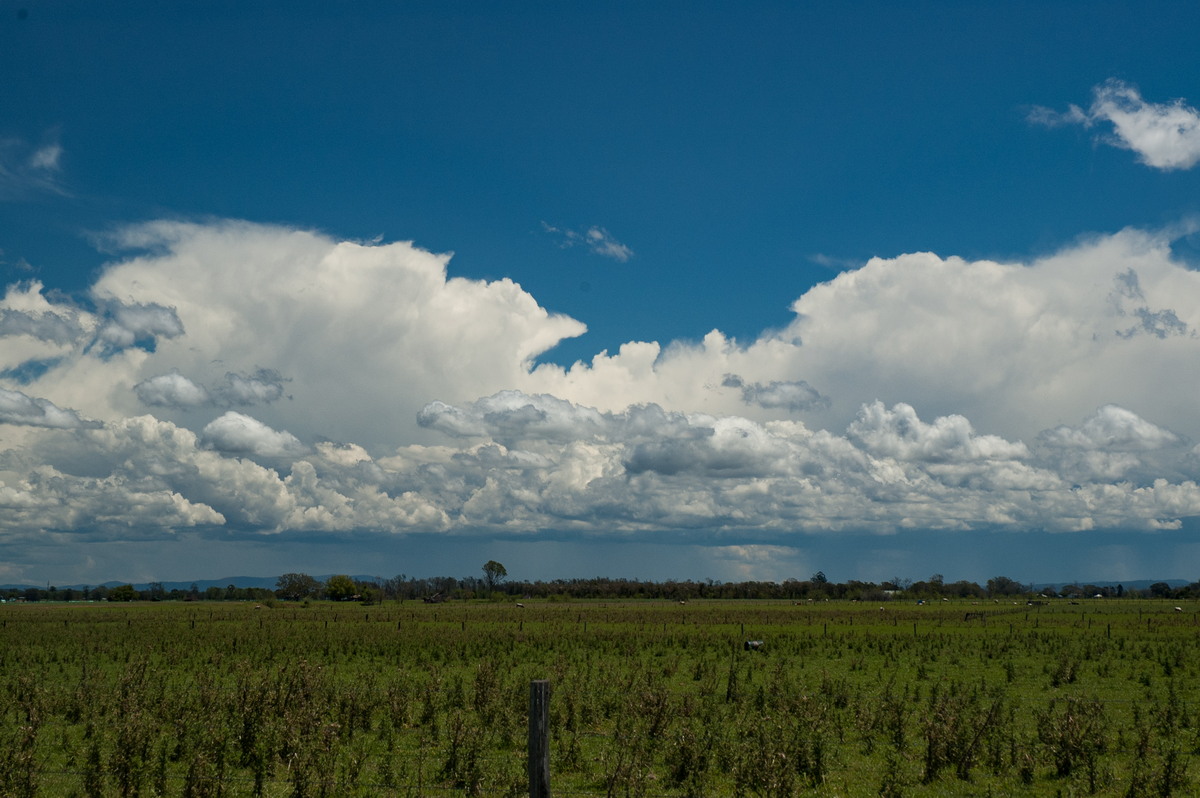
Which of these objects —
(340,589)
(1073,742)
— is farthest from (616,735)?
(340,589)

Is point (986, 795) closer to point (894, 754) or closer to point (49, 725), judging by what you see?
point (894, 754)

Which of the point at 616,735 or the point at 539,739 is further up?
the point at 539,739

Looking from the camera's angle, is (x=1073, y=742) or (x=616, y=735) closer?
(x=1073, y=742)

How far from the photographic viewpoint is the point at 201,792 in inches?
551

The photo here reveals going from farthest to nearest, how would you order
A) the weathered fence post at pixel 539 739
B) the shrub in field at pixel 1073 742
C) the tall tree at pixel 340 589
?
the tall tree at pixel 340 589, the shrub in field at pixel 1073 742, the weathered fence post at pixel 539 739

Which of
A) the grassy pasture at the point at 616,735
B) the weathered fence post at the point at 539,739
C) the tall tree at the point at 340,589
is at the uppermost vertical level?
the weathered fence post at the point at 539,739

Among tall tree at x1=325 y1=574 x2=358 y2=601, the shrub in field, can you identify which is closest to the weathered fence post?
the shrub in field

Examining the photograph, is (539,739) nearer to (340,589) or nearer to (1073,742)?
(1073,742)

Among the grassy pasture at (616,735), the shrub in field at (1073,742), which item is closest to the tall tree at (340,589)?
the grassy pasture at (616,735)

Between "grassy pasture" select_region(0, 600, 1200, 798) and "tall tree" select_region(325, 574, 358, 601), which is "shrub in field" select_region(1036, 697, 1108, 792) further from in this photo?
"tall tree" select_region(325, 574, 358, 601)

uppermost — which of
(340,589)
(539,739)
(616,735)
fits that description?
(539,739)

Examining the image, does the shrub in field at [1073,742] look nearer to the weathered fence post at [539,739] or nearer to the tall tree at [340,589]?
the weathered fence post at [539,739]

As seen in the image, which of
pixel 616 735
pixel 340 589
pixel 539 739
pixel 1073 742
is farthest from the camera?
pixel 340 589

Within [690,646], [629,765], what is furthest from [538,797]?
[690,646]
